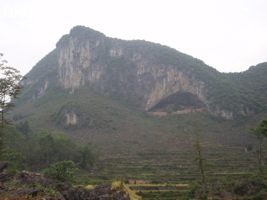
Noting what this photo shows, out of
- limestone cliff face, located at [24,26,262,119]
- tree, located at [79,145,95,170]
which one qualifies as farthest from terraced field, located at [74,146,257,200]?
limestone cliff face, located at [24,26,262,119]

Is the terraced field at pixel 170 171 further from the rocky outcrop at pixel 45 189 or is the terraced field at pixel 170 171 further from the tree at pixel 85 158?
the rocky outcrop at pixel 45 189

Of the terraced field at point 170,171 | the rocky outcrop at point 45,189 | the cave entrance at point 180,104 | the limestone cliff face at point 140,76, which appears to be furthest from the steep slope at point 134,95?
the rocky outcrop at point 45,189

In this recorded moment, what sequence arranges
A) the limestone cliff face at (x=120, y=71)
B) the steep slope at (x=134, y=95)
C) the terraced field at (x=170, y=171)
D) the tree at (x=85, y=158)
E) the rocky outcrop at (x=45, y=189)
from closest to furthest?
1. the rocky outcrop at (x=45, y=189)
2. the terraced field at (x=170, y=171)
3. the tree at (x=85, y=158)
4. the steep slope at (x=134, y=95)
5. the limestone cliff face at (x=120, y=71)

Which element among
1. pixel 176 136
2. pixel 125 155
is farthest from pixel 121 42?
pixel 125 155

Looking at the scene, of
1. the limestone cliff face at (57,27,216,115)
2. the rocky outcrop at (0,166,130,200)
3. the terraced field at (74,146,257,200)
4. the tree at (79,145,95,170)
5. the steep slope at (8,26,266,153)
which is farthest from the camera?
the limestone cliff face at (57,27,216,115)

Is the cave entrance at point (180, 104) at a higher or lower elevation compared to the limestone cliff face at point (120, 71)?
lower

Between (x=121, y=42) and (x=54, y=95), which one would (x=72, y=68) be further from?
(x=121, y=42)

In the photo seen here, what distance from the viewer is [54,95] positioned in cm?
8556

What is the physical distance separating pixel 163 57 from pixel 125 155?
49354mm

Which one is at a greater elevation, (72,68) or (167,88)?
(72,68)

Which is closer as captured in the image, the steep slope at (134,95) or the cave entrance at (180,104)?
the steep slope at (134,95)

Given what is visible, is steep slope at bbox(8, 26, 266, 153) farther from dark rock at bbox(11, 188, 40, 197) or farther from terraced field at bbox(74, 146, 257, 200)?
dark rock at bbox(11, 188, 40, 197)

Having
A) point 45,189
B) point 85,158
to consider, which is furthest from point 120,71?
point 45,189

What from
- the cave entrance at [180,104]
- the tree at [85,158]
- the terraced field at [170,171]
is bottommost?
the terraced field at [170,171]
